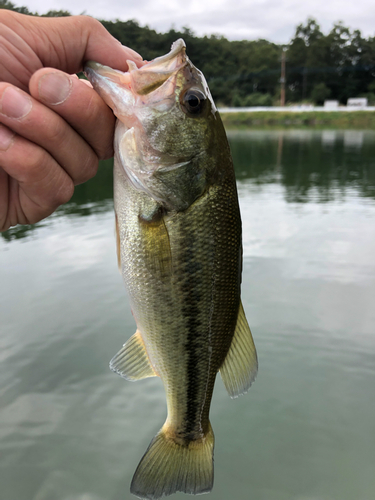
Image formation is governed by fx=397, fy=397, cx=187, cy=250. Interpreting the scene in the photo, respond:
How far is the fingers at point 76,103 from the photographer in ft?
5.41

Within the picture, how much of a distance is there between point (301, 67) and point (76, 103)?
93.3m

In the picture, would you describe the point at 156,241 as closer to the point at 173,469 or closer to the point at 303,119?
the point at 173,469

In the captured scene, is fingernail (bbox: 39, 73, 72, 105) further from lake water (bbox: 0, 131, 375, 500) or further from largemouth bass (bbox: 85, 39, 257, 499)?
lake water (bbox: 0, 131, 375, 500)

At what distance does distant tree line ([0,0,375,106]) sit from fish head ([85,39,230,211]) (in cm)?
7705

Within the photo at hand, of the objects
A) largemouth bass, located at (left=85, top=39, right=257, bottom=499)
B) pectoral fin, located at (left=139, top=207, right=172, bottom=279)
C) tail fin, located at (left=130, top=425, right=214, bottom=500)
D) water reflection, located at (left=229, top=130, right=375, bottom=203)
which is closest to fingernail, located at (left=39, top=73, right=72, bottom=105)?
largemouth bass, located at (left=85, top=39, right=257, bottom=499)

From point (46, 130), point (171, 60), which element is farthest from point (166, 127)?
point (46, 130)

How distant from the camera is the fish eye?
1.73 metres

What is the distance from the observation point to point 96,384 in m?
5.06

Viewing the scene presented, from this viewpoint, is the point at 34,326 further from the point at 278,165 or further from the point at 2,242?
the point at 278,165

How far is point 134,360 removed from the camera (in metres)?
2.02

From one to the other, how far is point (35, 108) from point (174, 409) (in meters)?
1.59

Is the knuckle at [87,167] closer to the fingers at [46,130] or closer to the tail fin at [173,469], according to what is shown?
the fingers at [46,130]

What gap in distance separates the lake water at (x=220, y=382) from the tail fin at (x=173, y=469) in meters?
2.08

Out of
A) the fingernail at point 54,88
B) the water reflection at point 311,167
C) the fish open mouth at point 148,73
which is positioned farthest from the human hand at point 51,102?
the water reflection at point 311,167
